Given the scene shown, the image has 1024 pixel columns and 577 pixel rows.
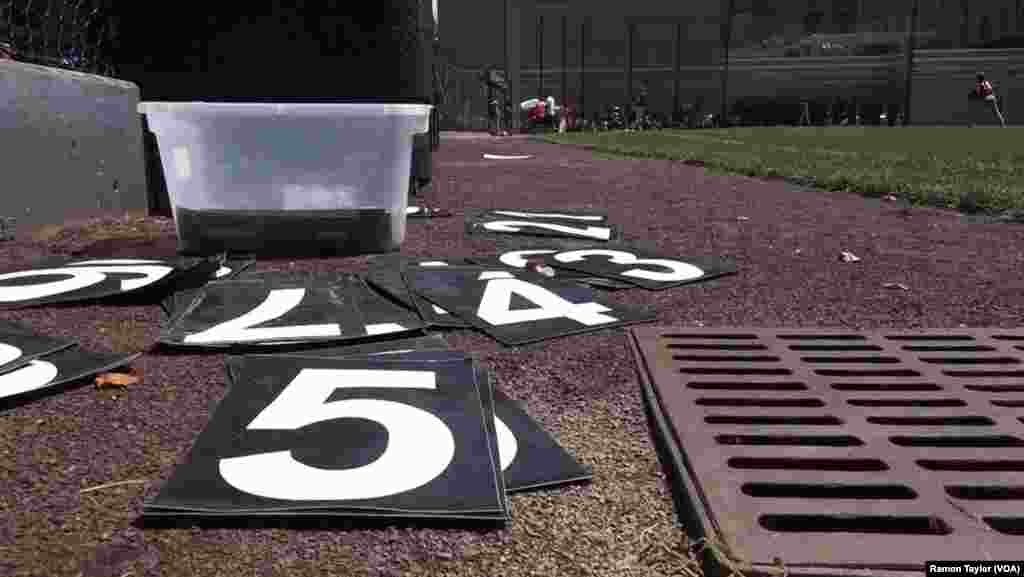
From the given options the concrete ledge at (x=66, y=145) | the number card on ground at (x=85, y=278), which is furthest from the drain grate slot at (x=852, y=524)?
the concrete ledge at (x=66, y=145)

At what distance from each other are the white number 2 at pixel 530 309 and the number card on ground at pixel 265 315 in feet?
1.40

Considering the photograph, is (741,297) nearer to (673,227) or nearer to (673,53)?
(673,227)

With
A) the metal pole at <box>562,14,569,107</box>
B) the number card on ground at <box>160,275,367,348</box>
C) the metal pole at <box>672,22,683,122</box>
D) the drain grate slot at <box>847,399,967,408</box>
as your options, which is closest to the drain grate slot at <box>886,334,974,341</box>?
the drain grate slot at <box>847,399,967,408</box>

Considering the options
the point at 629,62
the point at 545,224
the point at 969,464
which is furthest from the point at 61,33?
the point at 629,62

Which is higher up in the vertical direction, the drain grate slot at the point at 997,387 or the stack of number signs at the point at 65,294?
the stack of number signs at the point at 65,294

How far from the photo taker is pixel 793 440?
1.60 m

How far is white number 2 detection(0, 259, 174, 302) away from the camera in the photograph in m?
2.68

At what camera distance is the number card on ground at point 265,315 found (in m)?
2.19

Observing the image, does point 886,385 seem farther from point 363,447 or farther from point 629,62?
point 629,62

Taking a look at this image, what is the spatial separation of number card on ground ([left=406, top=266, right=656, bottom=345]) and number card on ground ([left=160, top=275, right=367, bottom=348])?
331 mm

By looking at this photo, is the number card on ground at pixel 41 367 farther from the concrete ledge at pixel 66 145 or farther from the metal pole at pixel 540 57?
the metal pole at pixel 540 57

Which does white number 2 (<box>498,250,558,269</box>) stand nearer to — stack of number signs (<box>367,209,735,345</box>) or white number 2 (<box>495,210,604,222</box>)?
stack of number signs (<box>367,209,735,345</box>)

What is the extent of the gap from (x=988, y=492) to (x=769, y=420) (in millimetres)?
431

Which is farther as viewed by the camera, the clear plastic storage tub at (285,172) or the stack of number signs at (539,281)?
the clear plastic storage tub at (285,172)
